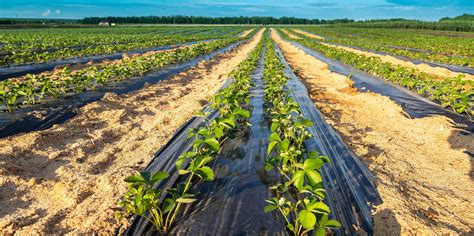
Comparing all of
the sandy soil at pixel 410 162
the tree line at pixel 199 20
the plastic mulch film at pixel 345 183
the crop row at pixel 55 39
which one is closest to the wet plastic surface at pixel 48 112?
the plastic mulch film at pixel 345 183

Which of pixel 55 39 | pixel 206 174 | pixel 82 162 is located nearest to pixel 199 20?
pixel 55 39

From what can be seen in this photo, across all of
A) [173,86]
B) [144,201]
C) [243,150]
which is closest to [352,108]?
[243,150]

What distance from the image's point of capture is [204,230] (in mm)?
2879

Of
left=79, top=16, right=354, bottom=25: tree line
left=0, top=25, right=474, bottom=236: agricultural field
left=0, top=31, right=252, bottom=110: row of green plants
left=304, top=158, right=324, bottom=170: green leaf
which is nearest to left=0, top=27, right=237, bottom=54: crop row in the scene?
left=0, top=31, right=252, bottom=110: row of green plants

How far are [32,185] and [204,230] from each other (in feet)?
8.33

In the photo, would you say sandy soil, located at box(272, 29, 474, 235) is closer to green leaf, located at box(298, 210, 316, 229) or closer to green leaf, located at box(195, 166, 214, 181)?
green leaf, located at box(298, 210, 316, 229)

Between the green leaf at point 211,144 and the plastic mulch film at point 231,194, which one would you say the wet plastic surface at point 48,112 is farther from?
the green leaf at point 211,144

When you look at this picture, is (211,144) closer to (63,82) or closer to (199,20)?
(63,82)

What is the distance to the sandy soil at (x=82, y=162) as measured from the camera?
3.12 metres

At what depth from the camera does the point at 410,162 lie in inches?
191

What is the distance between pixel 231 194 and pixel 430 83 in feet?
26.8

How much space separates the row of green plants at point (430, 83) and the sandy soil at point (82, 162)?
6.30m

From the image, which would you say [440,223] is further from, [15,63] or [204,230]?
[15,63]

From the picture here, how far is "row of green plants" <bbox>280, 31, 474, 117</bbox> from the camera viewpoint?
7.04 metres
